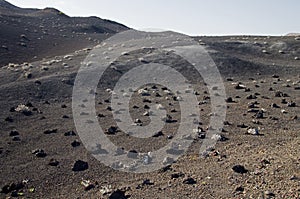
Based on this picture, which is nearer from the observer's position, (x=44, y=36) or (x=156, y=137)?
(x=156, y=137)

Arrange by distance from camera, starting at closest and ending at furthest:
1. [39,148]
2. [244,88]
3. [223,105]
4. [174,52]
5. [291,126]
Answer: [39,148] < [291,126] < [223,105] < [244,88] < [174,52]

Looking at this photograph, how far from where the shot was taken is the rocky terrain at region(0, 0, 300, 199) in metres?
13.1

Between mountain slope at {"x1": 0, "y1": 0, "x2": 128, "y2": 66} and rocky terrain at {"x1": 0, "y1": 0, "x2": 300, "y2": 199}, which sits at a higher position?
mountain slope at {"x1": 0, "y1": 0, "x2": 128, "y2": 66}

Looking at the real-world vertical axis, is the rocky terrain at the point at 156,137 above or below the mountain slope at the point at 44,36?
below

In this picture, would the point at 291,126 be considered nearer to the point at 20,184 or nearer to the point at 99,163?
the point at 99,163

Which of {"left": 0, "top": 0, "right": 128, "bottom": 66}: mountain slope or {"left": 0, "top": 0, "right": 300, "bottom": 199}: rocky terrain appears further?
{"left": 0, "top": 0, "right": 128, "bottom": 66}: mountain slope

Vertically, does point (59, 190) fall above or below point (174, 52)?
below

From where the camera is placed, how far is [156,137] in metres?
19.1

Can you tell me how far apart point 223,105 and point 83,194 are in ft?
45.8

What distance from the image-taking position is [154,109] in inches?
965

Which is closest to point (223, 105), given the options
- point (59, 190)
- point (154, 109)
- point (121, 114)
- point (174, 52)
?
point (154, 109)

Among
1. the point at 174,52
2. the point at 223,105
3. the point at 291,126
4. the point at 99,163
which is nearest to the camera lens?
the point at 99,163

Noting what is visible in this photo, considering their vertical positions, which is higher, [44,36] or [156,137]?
[44,36]

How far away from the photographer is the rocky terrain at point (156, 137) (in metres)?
13.1
